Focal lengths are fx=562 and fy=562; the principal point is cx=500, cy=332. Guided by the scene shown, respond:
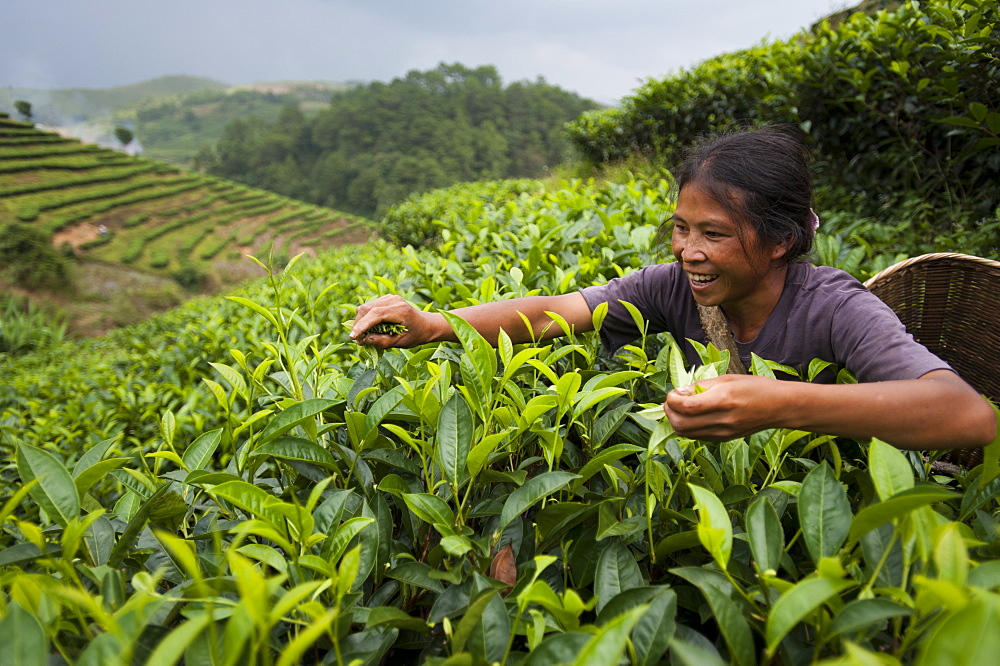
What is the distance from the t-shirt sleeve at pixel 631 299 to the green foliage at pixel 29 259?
38042mm

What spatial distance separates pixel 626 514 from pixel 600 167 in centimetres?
819

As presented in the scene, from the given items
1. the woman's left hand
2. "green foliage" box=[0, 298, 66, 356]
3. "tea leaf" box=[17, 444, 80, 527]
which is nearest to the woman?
the woman's left hand

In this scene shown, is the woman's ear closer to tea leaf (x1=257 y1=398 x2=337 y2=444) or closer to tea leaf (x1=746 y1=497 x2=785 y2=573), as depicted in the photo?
tea leaf (x1=746 y1=497 x2=785 y2=573)

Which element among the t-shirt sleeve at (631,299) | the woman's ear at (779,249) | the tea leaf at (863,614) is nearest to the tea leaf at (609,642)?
the tea leaf at (863,614)

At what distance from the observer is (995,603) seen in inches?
16.3

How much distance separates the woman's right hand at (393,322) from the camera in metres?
1.30

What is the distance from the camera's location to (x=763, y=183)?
1398 millimetres

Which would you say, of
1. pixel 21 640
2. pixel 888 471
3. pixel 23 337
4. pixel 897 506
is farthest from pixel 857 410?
pixel 23 337

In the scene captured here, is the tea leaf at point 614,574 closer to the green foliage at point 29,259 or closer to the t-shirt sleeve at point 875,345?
the t-shirt sleeve at point 875,345

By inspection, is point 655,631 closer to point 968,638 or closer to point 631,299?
point 968,638

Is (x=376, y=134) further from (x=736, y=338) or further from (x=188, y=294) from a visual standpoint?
(x=736, y=338)

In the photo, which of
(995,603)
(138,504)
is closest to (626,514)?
(995,603)

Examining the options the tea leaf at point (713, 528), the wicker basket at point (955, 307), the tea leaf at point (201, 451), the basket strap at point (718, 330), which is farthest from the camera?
the wicker basket at point (955, 307)

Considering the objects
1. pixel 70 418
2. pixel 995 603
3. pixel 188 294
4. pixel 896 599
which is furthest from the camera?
pixel 188 294
